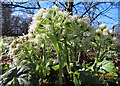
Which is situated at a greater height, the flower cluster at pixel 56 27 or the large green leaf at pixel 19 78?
the flower cluster at pixel 56 27

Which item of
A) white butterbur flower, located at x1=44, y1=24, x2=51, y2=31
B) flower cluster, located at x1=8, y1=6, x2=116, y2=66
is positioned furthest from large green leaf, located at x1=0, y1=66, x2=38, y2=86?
white butterbur flower, located at x1=44, y1=24, x2=51, y2=31

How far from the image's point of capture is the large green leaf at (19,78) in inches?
21.2

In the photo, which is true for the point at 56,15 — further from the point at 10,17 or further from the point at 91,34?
the point at 10,17

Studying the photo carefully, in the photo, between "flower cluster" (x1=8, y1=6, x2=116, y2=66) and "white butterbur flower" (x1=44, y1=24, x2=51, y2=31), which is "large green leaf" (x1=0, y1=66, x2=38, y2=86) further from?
"white butterbur flower" (x1=44, y1=24, x2=51, y2=31)

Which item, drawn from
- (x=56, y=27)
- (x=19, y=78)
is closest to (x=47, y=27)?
(x=56, y=27)

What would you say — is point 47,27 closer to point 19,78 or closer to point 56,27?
point 56,27

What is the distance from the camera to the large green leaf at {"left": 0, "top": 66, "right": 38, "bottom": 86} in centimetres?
54

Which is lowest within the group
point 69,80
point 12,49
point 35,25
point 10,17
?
point 69,80

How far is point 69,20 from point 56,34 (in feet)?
0.31

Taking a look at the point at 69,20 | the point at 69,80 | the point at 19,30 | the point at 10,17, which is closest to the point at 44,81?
the point at 69,80

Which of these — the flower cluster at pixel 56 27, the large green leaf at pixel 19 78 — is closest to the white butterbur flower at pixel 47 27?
the flower cluster at pixel 56 27

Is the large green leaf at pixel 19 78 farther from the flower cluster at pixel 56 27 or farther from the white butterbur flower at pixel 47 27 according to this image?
the white butterbur flower at pixel 47 27

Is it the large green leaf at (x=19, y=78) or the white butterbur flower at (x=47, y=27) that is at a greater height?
the white butterbur flower at (x=47, y=27)

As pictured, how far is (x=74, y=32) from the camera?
0.55 m
